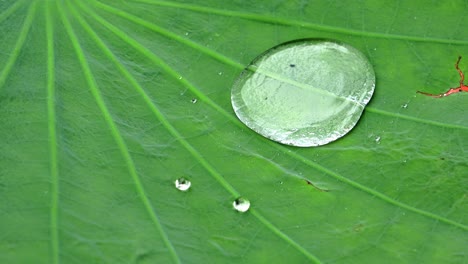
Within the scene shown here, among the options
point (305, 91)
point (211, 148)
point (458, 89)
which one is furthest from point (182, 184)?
point (458, 89)

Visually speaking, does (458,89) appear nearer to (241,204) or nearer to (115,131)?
(241,204)

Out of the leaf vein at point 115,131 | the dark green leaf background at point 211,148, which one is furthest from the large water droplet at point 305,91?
the leaf vein at point 115,131

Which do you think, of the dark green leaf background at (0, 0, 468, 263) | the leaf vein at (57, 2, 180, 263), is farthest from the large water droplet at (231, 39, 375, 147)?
the leaf vein at (57, 2, 180, 263)

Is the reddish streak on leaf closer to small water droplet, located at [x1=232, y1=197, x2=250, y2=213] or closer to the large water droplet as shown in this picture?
the large water droplet

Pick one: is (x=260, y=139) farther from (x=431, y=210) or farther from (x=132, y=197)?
(x=431, y=210)

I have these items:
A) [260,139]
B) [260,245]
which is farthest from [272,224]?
[260,139]
